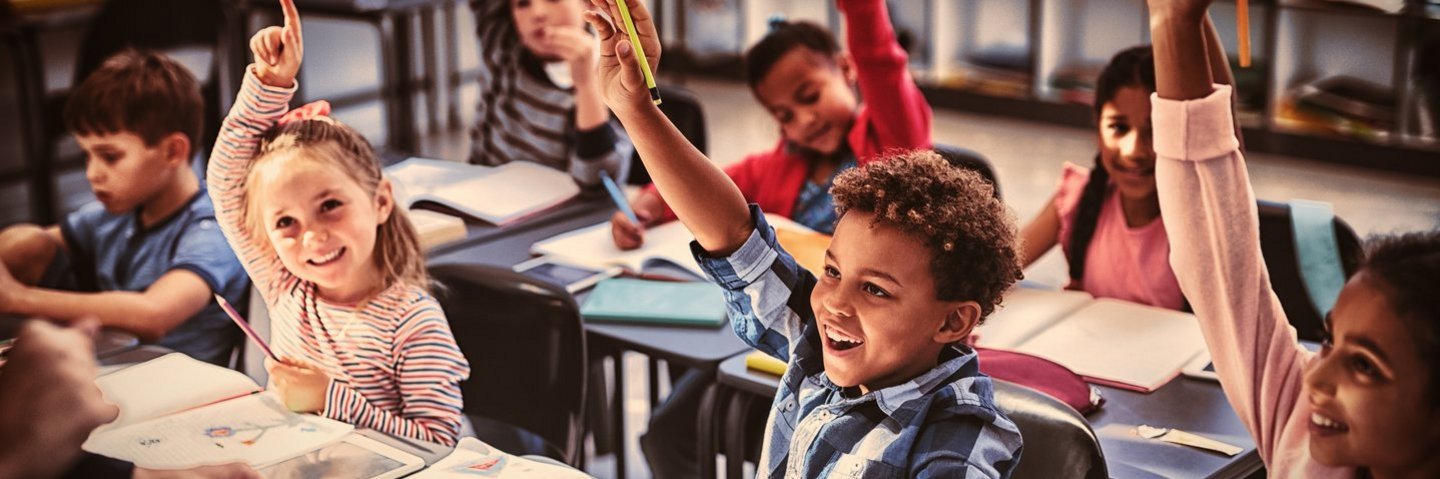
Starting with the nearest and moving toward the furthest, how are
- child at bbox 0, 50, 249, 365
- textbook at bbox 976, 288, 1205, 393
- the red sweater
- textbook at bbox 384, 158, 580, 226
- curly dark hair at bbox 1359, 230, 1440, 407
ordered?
curly dark hair at bbox 1359, 230, 1440, 407, textbook at bbox 976, 288, 1205, 393, child at bbox 0, 50, 249, 365, the red sweater, textbook at bbox 384, 158, 580, 226

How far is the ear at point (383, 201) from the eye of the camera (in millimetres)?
1797

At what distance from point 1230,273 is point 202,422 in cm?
105

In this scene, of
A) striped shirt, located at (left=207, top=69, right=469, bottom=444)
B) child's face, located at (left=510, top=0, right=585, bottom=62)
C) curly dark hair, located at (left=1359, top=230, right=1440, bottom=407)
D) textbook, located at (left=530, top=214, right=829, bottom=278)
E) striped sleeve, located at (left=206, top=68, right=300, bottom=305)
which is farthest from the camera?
child's face, located at (left=510, top=0, right=585, bottom=62)

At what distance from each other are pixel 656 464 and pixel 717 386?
0.32 meters

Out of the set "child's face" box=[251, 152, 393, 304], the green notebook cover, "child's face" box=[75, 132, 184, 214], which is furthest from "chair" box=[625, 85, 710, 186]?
"child's face" box=[251, 152, 393, 304]

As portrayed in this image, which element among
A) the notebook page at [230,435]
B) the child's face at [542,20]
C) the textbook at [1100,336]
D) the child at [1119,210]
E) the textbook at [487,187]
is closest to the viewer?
the notebook page at [230,435]

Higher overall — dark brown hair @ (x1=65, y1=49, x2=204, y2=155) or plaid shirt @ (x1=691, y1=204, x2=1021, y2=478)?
dark brown hair @ (x1=65, y1=49, x2=204, y2=155)

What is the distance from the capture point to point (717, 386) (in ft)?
6.95

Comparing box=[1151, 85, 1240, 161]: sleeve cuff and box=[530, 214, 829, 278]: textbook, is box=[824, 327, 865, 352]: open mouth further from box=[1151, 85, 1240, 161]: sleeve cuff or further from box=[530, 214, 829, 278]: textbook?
box=[530, 214, 829, 278]: textbook

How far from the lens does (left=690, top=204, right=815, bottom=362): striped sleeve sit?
143cm

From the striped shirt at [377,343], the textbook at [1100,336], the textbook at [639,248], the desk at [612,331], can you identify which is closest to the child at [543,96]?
the desk at [612,331]

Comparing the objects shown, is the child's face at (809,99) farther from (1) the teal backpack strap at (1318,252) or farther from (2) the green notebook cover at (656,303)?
(1) the teal backpack strap at (1318,252)

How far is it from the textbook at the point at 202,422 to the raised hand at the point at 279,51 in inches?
13.7

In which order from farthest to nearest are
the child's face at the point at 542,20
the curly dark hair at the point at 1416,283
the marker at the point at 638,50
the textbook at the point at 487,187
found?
the child's face at the point at 542,20
the textbook at the point at 487,187
the marker at the point at 638,50
the curly dark hair at the point at 1416,283
